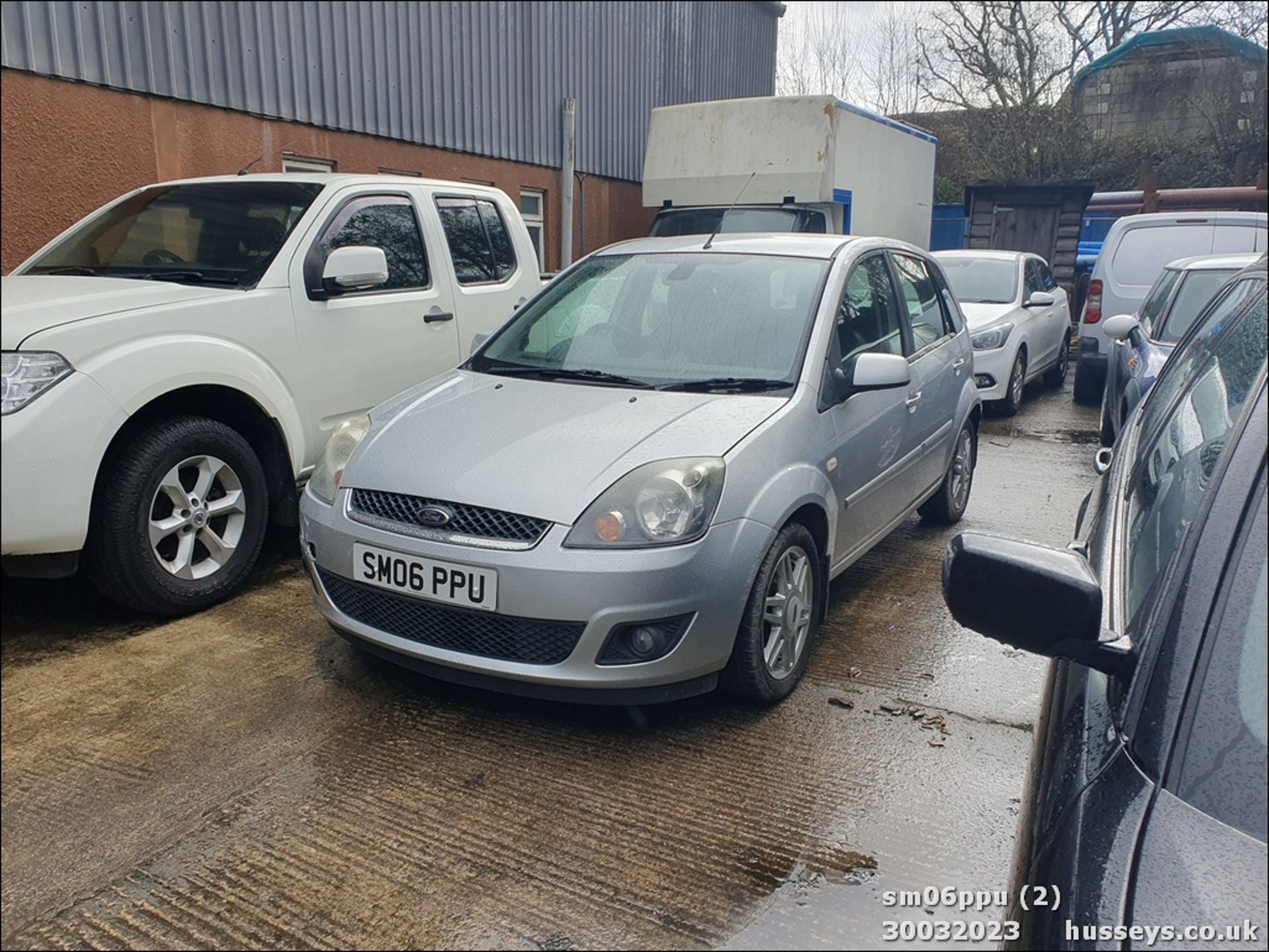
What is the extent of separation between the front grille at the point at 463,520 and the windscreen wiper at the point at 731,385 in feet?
3.00

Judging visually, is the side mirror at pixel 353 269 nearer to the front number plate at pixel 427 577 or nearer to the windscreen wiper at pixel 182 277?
the windscreen wiper at pixel 182 277

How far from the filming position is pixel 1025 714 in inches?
129

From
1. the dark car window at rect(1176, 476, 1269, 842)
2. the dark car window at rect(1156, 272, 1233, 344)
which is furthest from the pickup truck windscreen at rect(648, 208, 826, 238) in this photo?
the dark car window at rect(1176, 476, 1269, 842)

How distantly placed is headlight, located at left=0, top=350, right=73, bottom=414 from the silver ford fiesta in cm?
150

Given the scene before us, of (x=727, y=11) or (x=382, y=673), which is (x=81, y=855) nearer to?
(x=382, y=673)

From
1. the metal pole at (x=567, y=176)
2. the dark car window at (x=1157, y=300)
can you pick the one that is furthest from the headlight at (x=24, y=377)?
the metal pole at (x=567, y=176)

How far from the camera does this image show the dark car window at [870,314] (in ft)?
12.5

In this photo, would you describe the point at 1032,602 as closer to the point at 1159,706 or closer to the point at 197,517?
the point at 1159,706

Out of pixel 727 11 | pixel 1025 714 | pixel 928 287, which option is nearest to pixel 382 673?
pixel 1025 714

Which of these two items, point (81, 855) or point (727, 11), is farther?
point (727, 11)

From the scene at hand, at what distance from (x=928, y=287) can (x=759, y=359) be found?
76.6 inches

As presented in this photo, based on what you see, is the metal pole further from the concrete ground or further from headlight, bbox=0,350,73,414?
headlight, bbox=0,350,73,414

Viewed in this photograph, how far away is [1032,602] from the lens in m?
1.41

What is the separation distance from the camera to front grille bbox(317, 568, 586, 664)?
2.77 metres
